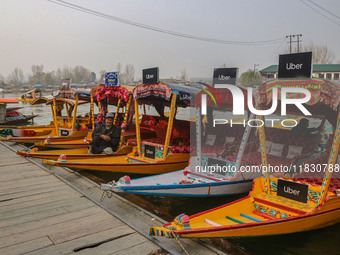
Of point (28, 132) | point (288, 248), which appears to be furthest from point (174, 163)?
point (28, 132)

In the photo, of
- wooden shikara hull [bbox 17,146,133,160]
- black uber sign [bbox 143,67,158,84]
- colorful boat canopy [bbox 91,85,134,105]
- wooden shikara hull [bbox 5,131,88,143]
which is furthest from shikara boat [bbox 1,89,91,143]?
black uber sign [bbox 143,67,158,84]

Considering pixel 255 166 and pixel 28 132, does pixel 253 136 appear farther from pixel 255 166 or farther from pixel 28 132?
pixel 28 132

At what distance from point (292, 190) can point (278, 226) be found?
0.98 m

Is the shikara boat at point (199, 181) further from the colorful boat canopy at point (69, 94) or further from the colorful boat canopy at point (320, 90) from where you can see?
the colorful boat canopy at point (69, 94)

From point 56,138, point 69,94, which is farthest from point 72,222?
point 69,94

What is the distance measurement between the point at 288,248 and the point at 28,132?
12.9m

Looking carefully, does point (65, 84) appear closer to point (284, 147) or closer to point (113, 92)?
point (113, 92)

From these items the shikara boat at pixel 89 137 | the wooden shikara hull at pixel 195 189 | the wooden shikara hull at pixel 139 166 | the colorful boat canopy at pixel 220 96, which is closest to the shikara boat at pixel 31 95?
the shikara boat at pixel 89 137

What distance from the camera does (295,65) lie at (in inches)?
213

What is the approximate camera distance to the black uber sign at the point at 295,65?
17.2 feet

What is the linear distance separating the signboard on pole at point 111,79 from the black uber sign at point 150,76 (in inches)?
82.9

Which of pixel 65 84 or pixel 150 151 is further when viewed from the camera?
pixel 65 84

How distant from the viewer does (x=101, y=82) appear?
11.8m

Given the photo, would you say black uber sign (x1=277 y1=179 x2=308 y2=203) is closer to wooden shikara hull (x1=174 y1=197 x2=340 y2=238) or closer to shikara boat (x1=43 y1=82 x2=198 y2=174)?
wooden shikara hull (x1=174 y1=197 x2=340 y2=238)
